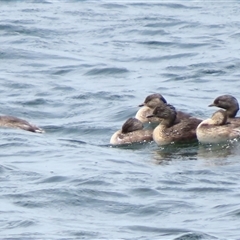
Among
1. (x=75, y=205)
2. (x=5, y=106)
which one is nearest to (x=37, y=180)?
(x=75, y=205)

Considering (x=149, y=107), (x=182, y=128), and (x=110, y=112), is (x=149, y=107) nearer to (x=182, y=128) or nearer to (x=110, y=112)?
(x=110, y=112)

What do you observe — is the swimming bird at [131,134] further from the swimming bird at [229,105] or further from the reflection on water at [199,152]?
the swimming bird at [229,105]

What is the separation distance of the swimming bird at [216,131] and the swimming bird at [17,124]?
10.1 ft

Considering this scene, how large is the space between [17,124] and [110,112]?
2.59 meters

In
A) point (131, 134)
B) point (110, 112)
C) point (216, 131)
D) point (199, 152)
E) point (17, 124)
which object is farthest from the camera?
point (110, 112)

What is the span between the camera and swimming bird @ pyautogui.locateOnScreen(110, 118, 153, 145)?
19.9 metres

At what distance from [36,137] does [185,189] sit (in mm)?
4714

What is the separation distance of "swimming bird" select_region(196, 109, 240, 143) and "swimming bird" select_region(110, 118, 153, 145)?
1.10 metres

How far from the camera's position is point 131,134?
2011cm

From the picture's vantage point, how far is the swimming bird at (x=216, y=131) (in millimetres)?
19562

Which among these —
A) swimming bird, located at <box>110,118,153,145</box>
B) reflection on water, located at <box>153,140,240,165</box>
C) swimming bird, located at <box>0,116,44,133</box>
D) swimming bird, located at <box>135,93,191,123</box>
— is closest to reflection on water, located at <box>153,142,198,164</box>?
reflection on water, located at <box>153,140,240,165</box>

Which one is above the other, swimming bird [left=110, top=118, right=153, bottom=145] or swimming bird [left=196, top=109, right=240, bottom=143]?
swimming bird [left=196, top=109, right=240, bottom=143]

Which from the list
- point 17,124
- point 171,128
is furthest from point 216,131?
point 17,124

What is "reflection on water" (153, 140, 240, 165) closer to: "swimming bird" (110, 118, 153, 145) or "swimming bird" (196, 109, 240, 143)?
"swimming bird" (196, 109, 240, 143)
